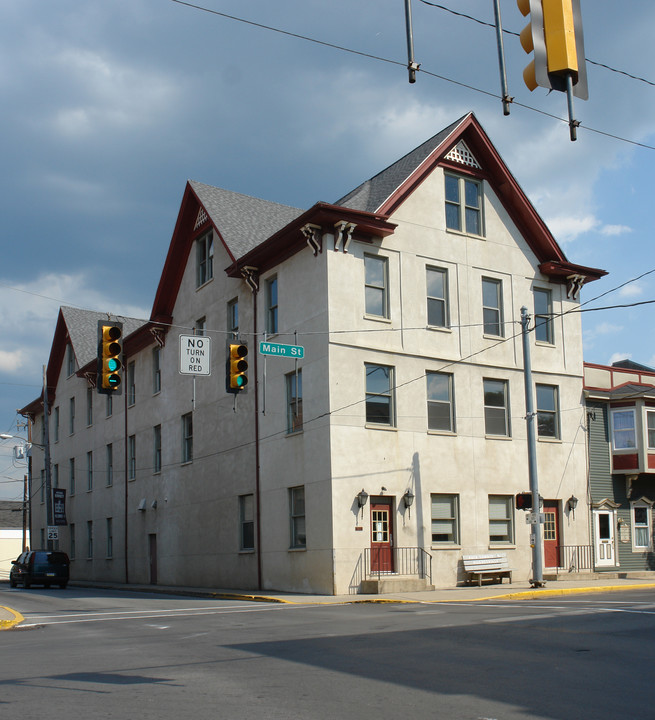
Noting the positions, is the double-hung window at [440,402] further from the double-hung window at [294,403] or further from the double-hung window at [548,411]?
the double-hung window at [294,403]

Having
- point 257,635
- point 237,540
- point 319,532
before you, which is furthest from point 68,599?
point 257,635

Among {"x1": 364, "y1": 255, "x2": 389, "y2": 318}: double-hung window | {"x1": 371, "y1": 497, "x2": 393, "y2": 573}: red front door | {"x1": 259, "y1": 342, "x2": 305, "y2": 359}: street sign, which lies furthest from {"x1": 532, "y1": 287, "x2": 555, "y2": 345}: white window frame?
{"x1": 259, "y1": 342, "x2": 305, "y2": 359}: street sign

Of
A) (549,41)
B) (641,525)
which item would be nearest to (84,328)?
(641,525)

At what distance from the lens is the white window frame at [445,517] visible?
27.3 m

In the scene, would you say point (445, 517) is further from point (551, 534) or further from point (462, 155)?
point (462, 155)

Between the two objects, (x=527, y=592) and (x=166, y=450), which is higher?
(x=166, y=450)

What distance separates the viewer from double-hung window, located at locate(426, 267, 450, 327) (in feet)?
94.3

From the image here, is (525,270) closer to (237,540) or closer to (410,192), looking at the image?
(410,192)

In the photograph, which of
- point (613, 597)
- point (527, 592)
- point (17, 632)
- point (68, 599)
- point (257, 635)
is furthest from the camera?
point (68, 599)

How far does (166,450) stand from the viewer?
36969 millimetres

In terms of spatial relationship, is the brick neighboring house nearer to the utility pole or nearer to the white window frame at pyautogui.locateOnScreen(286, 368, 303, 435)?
the utility pole

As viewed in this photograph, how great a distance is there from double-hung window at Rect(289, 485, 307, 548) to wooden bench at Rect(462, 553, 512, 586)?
5.24 m

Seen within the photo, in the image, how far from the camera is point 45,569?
123 feet

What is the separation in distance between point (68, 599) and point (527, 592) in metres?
14.3
